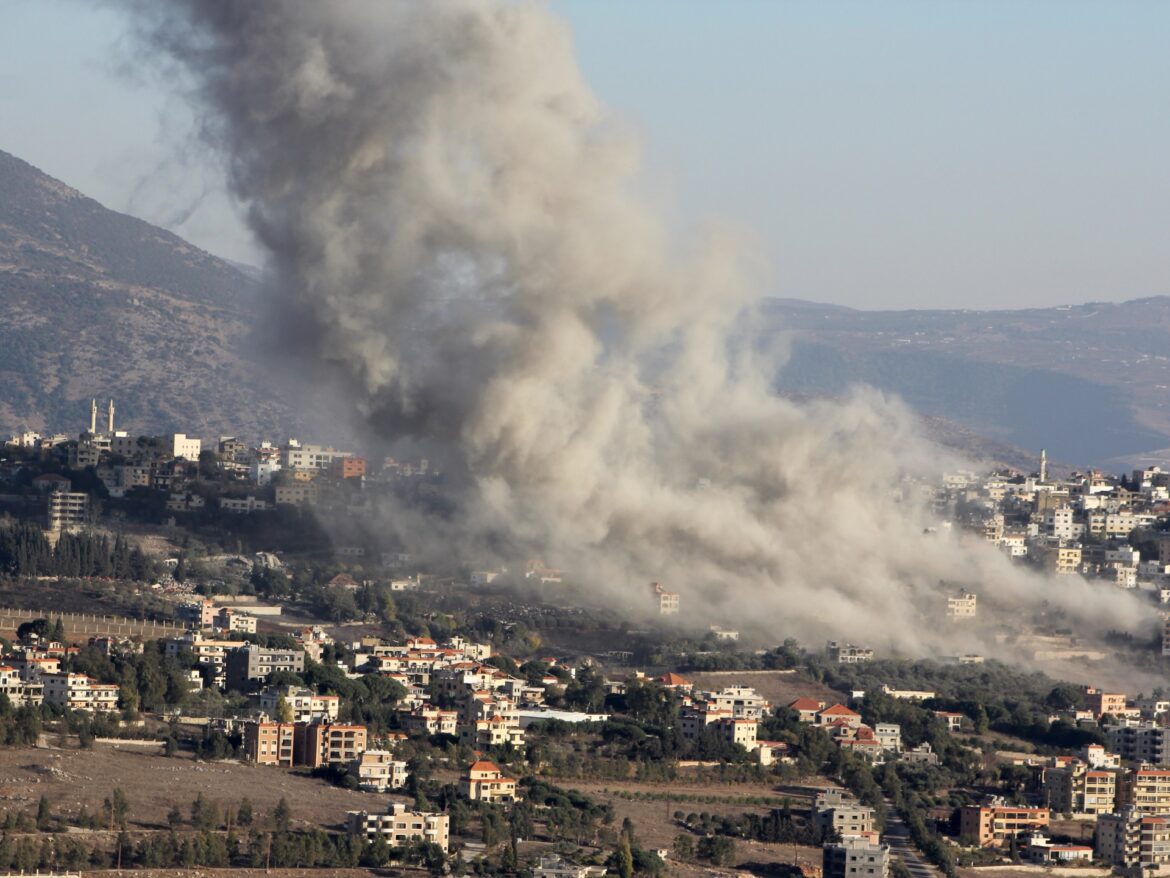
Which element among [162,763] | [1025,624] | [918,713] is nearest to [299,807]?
[162,763]

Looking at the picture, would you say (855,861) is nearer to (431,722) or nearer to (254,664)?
(431,722)

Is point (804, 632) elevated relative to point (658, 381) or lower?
lower

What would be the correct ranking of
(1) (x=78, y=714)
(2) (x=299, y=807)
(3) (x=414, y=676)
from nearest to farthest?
(2) (x=299, y=807) → (1) (x=78, y=714) → (3) (x=414, y=676)

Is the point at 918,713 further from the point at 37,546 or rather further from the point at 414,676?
the point at 37,546

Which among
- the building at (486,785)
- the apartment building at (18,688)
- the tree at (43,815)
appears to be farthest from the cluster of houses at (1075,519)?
the tree at (43,815)

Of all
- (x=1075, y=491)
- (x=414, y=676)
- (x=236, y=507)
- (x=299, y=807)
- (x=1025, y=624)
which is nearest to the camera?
(x=299, y=807)

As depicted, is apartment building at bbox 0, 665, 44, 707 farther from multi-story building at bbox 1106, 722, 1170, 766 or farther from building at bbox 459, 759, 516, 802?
multi-story building at bbox 1106, 722, 1170, 766
